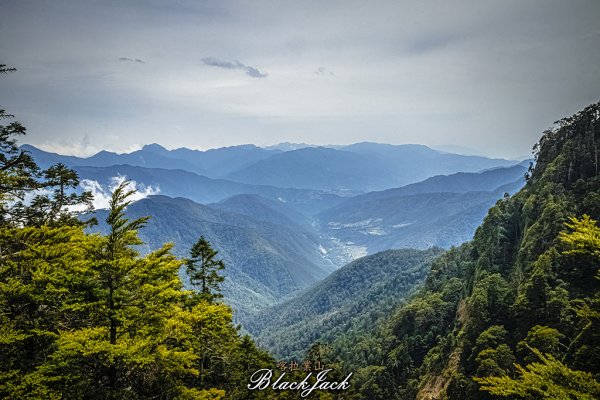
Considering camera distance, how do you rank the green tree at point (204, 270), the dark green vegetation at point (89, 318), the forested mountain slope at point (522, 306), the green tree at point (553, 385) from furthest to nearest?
the green tree at point (204, 270)
the forested mountain slope at point (522, 306)
the dark green vegetation at point (89, 318)
the green tree at point (553, 385)

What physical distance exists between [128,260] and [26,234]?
840 centimetres

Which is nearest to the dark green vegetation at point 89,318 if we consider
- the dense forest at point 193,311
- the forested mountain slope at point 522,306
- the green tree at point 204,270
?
the dense forest at point 193,311

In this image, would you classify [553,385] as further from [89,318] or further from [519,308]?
[519,308]

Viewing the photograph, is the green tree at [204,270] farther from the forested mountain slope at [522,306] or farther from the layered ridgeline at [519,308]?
the forested mountain slope at [522,306]

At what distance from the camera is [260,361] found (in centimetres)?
3850

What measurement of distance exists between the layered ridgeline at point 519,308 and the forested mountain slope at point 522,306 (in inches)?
5.7

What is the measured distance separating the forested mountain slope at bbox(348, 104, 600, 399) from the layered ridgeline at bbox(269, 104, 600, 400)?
0.48 ft

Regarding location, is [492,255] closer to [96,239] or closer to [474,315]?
[474,315]

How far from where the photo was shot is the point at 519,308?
59312 mm

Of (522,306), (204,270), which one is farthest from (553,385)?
(522,306)

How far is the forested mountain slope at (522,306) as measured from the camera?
1262 inches

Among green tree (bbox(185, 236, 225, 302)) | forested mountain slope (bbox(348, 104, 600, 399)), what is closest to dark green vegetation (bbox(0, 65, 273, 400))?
forested mountain slope (bbox(348, 104, 600, 399))

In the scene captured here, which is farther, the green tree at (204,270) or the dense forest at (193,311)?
the green tree at (204,270)

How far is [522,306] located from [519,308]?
541mm
